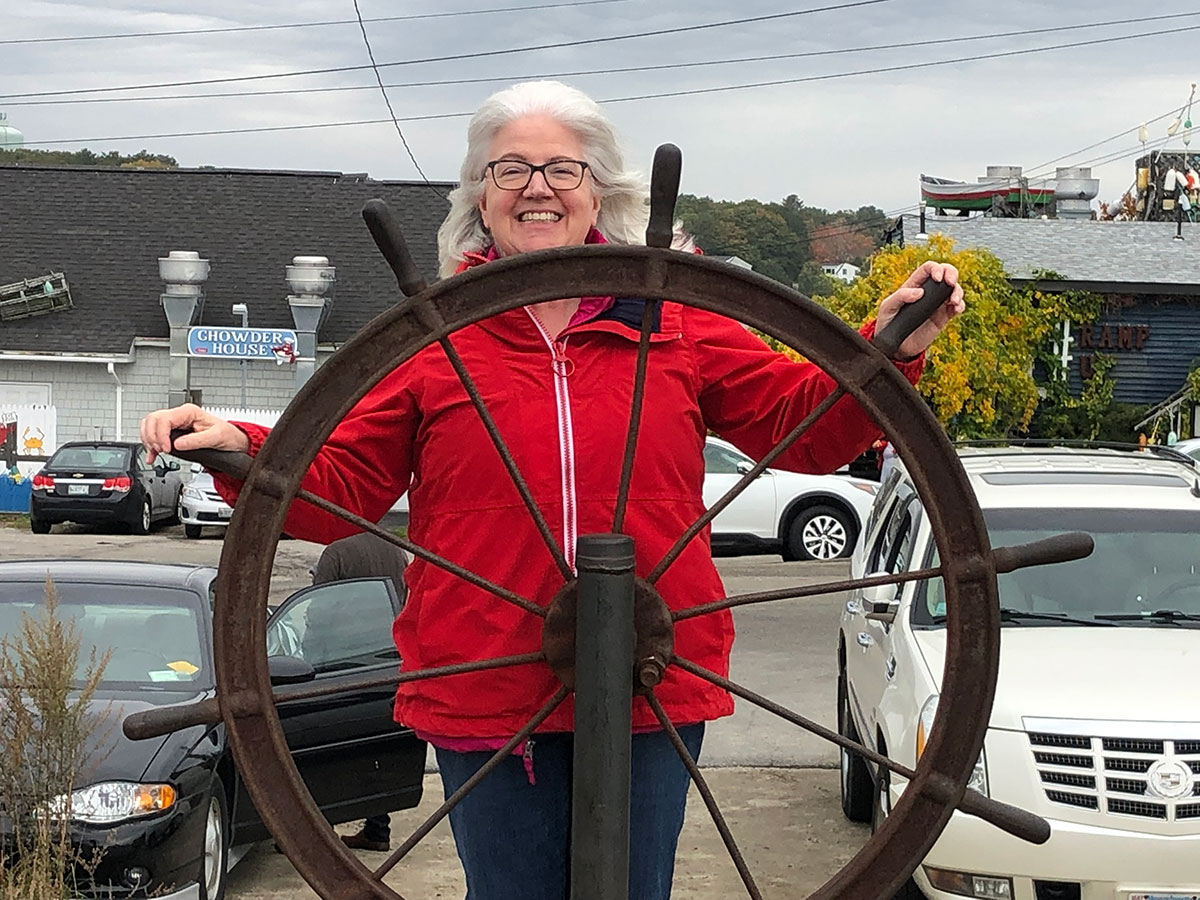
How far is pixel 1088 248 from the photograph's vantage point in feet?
91.8

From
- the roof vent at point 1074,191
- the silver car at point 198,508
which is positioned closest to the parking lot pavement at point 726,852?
the silver car at point 198,508

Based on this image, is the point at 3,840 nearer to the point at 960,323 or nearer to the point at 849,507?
the point at 849,507

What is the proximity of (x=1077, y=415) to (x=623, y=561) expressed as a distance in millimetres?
24479

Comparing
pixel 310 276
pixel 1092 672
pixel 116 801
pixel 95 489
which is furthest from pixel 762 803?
pixel 310 276

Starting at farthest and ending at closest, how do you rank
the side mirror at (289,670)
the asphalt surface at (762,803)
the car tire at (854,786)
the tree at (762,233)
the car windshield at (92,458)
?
1. the tree at (762,233)
2. the car windshield at (92,458)
3. the car tire at (854,786)
4. the asphalt surface at (762,803)
5. the side mirror at (289,670)

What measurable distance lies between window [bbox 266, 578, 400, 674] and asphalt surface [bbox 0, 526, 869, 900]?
87 cm

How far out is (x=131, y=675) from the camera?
6066mm

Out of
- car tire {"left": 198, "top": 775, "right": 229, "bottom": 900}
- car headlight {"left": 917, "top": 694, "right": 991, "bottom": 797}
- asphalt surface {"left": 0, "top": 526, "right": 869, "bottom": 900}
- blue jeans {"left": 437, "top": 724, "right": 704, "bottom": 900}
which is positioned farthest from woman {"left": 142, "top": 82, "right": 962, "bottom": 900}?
asphalt surface {"left": 0, "top": 526, "right": 869, "bottom": 900}

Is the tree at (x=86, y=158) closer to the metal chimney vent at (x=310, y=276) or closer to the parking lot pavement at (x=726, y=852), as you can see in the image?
the metal chimney vent at (x=310, y=276)

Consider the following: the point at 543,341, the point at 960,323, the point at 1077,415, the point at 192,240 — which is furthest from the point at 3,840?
the point at 192,240

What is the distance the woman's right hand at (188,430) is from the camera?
6.59ft

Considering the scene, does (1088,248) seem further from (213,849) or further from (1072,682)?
(213,849)

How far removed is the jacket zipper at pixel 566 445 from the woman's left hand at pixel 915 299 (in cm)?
43

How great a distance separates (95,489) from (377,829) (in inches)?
622
